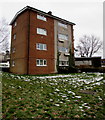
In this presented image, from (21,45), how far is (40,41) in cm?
336

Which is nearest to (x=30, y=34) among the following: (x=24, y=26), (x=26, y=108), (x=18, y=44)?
(x=24, y=26)

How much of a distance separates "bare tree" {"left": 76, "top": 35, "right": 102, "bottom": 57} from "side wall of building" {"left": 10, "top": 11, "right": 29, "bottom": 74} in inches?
1493

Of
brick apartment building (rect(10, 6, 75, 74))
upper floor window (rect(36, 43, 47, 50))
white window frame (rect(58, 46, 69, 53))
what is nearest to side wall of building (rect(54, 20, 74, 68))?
brick apartment building (rect(10, 6, 75, 74))

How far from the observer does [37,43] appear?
1780 cm

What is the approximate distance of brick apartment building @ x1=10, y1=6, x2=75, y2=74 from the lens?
17.0 meters

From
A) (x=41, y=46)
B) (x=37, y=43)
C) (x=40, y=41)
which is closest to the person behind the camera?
(x=37, y=43)

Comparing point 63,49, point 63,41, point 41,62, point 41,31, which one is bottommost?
point 41,62

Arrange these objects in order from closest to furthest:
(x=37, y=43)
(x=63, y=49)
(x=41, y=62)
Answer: (x=37, y=43) < (x=41, y=62) < (x=63, y=49)

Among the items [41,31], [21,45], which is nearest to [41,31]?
[41,31]

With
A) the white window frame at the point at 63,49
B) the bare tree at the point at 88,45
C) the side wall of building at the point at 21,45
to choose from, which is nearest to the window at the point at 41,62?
the side wall of building at the point at 21,45

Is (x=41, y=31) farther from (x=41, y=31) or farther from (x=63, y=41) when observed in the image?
(x=63, y=41)

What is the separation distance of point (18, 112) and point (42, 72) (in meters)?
14.4

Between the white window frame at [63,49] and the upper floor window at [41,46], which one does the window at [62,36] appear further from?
the upper floor window at [41,46]

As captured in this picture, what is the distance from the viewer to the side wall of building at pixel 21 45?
55.8 feet
